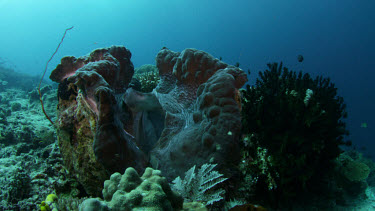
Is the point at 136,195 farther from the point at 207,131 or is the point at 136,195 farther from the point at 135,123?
the point at 135,123

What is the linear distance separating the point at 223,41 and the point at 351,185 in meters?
154

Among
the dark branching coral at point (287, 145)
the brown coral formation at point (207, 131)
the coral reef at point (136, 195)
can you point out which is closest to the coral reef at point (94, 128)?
the brown coral formation at point (207, 131)

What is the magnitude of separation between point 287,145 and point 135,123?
2.75 metres

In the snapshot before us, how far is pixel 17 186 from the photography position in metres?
3.71

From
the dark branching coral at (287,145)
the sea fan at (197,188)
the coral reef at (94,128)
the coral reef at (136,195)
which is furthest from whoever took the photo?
the dark branching coral at (287,145)

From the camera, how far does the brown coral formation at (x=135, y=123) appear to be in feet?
9.30

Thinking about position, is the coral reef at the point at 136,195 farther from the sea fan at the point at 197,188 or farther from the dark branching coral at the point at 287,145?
the dark branching coral at the point at 287,145

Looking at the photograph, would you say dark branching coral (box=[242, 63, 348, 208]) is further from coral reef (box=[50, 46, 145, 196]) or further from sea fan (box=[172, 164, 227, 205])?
coral reef (box=[50, 46, 145, 196])

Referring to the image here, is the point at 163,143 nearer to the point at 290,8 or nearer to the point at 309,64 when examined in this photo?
the point at 309,64

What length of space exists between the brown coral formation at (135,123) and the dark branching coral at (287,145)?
33 cm

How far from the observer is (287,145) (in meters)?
3.03

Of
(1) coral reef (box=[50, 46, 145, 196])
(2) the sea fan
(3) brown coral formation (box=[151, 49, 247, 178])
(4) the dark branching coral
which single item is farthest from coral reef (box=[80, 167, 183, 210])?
(4) the dark branching coral

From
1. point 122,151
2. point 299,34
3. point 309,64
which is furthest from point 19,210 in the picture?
point 299,34

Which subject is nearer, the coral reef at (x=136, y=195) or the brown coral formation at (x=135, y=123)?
the coral reef at (x=136, y=195)
